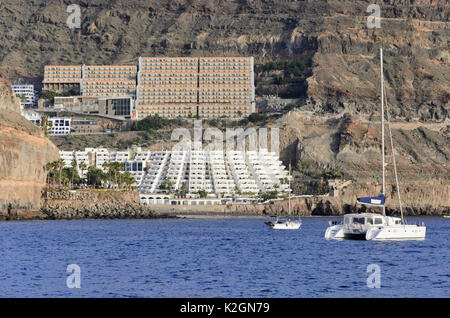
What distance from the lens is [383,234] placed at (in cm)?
6962

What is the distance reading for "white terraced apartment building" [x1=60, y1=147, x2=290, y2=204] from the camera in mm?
184500

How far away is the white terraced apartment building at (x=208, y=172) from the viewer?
18450 cm

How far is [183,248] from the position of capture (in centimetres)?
7019

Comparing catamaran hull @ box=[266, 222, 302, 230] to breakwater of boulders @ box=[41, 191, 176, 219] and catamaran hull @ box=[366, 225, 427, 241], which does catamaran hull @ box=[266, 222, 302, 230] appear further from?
catamaran hull @ box=[366, 225, 427, 241]

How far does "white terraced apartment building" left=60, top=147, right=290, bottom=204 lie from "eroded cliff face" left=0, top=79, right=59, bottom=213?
50300 millimetres

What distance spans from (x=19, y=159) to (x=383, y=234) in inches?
2616

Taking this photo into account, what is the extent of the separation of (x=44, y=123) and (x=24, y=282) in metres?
131

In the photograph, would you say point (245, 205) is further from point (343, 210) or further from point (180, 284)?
point (180, 284)

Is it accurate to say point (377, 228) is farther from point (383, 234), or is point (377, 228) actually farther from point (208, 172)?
point (208, 172)

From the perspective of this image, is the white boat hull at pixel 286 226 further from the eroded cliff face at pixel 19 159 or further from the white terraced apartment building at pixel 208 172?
the white terraced apartment building at pixel 208 172

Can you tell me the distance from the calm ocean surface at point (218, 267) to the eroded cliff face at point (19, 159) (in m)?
37.4

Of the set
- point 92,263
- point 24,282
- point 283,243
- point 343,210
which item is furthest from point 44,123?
point 24,282

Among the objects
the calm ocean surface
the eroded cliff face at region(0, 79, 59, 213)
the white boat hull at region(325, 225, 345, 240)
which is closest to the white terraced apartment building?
the eroded cliff face at region(0, 79, 59, 213)
